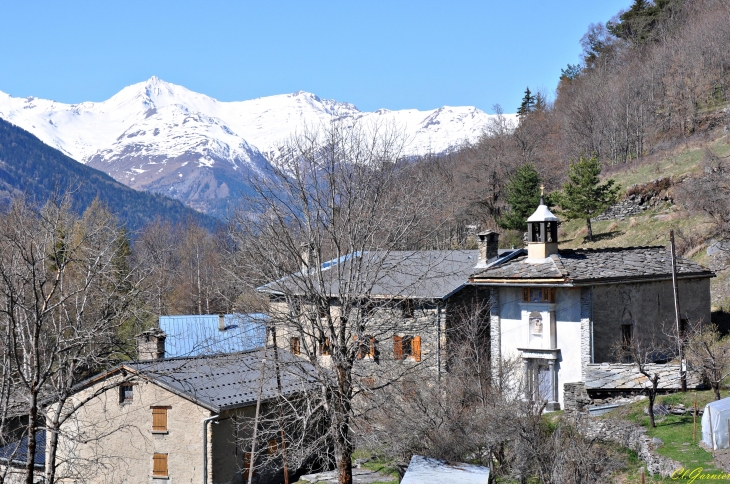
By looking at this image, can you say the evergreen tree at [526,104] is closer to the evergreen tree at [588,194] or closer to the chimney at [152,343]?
the evergreen tree at [588,194]

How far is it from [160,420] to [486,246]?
51.2 feet

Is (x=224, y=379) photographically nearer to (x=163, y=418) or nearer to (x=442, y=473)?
(x=163, y=418)

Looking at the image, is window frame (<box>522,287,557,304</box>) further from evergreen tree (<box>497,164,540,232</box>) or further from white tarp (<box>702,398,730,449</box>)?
evergreen tree (<box>497,164,540,232</box>)

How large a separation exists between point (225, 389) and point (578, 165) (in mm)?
30797

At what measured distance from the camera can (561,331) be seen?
31734mm

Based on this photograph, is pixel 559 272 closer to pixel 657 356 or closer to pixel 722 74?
pixel 657 356

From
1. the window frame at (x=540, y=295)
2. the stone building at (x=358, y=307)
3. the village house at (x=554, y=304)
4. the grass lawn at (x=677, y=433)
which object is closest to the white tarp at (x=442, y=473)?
the stone building at (x=358, y=307)

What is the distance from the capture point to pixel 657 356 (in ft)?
105

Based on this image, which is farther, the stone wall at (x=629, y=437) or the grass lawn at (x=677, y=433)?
the stone wall at (x=629, y=437)

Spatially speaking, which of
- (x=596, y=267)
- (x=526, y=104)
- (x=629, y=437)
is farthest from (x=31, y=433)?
(x=526, y=104)

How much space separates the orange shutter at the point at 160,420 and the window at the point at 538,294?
1455 centimetres

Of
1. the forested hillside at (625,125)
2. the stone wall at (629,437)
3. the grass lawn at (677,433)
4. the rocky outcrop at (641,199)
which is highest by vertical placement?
the forested hillside at (625,125)

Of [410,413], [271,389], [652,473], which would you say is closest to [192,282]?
[271,389]

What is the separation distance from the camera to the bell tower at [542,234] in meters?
33.7
